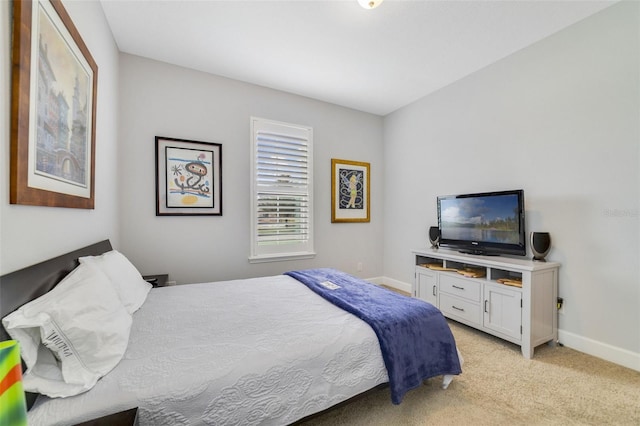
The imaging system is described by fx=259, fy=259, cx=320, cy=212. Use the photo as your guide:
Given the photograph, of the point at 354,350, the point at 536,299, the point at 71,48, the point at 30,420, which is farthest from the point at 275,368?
the point at 536,299

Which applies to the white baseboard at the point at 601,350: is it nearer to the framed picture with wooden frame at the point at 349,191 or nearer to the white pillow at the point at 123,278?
the framed picture with wooden frame at the point at 349,191

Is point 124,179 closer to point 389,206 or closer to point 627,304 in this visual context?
point 389,206

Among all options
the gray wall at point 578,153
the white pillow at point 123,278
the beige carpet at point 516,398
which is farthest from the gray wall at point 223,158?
the beige carpet at point 516,398

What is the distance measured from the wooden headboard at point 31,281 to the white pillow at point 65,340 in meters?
0.03

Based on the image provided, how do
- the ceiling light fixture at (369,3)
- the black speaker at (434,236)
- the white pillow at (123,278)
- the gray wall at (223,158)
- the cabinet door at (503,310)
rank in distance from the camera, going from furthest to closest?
the black speaker at (434,236) < the gray wall at (223,158) < the cabinet door at (503,310) < the ceiling light fixture at (369,3) < the white pillow at (123,278)

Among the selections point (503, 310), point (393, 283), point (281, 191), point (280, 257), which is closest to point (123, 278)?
point (280, 257)

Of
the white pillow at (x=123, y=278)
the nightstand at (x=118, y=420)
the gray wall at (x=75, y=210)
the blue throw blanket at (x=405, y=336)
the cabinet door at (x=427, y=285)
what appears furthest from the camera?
the cabinet door at (x=427, y=285)

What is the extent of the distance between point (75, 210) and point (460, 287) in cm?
321

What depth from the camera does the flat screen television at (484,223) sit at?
2.45 m

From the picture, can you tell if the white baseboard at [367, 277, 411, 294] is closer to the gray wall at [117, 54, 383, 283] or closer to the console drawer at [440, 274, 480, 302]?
the gray wall at [117, 54, 383, 283]

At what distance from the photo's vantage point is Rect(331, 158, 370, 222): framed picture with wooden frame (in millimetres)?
3893

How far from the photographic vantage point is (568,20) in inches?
88.3

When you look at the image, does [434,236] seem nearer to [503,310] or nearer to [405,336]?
[503,310]

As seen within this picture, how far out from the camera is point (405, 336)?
1480mm
